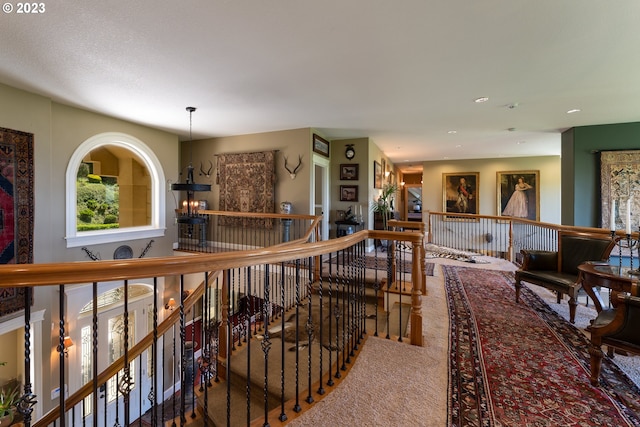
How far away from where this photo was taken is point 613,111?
13.0ft

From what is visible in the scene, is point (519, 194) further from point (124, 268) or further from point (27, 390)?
point (27, 390)

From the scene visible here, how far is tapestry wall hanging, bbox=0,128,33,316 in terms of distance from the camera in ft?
10.8

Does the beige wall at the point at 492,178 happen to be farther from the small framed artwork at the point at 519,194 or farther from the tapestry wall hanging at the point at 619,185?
the tapestry wall hanging at the point at 619,185

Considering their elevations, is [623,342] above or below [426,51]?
below

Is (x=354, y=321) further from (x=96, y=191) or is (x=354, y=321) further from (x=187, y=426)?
(x=96, y=191)

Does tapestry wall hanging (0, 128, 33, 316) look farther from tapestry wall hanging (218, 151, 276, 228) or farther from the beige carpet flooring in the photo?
the beige carpet flooring

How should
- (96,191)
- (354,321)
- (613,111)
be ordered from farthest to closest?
(96,191) < (613,111) < (354,321)

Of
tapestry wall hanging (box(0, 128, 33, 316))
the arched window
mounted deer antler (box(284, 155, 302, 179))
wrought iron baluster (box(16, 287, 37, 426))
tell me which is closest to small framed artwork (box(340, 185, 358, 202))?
mounted deer antler (box(284, 155, 302, 179))

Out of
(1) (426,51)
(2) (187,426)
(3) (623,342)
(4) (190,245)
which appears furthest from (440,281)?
(4) (190,245)

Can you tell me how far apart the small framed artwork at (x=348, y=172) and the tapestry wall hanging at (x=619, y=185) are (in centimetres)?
433

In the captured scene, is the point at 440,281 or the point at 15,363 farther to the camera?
the point at 440,281

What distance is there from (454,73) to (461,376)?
2889 millimetres

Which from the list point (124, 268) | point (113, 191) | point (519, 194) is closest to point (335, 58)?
point (124, 268)

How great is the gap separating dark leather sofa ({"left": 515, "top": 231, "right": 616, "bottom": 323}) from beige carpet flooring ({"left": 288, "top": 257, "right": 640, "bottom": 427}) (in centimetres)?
85
